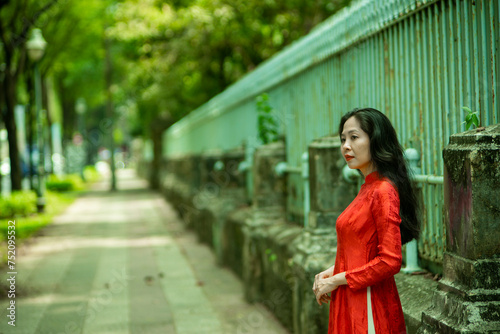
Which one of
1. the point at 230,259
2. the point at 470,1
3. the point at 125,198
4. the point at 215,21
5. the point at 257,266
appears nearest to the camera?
the point at 470,1

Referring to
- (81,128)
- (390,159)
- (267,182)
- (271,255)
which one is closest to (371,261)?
(390,159)

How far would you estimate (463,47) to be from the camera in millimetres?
3596

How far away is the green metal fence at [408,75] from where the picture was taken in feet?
11.4

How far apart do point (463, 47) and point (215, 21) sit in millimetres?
11943

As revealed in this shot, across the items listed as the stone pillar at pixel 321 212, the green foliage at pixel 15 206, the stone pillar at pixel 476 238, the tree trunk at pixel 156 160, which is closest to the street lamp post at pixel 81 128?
the tree trunk at pixel 156 160

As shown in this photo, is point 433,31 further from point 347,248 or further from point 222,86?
point 222,86

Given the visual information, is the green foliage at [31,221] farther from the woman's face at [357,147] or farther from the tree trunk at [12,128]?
the woman's face at [357,147]

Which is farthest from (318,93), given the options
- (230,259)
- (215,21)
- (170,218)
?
(170,218)

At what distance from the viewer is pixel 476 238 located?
8.27 feet

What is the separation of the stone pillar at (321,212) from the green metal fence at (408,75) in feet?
1.85

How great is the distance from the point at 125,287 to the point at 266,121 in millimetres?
2867

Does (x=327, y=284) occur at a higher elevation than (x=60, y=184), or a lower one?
higher

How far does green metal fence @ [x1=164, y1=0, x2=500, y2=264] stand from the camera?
3463 mm

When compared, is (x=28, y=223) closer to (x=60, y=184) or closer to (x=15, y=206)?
(x=15, y=206)
